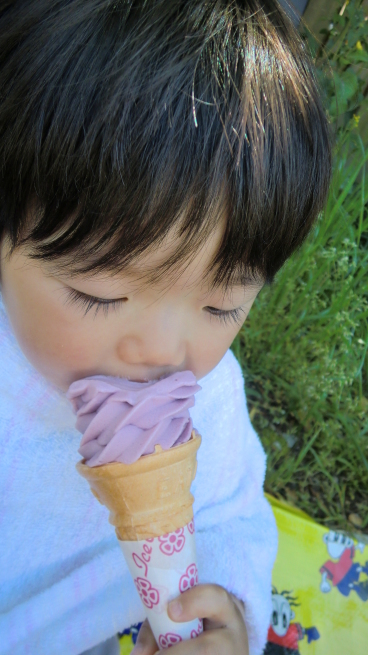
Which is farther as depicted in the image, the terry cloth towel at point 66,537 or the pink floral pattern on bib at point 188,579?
the terry cloth towel at point 66,537

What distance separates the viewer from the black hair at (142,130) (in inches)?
29.8

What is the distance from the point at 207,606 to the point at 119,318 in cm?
57

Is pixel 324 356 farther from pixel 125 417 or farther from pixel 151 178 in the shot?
pixel 151 178

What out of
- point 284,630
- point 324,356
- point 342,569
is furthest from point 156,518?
point 324,356

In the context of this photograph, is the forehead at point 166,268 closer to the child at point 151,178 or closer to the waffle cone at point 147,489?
the child at point 151,178

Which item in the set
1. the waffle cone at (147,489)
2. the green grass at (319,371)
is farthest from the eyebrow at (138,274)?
the green grass at (319,371)

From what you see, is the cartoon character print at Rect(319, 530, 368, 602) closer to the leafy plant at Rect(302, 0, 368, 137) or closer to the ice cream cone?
the ice cream cone

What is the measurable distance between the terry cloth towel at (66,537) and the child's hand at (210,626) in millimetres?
143

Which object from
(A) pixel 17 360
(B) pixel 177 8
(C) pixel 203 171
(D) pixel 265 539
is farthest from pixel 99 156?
(D) pixel 265 539

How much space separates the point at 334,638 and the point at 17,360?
50.9 inches

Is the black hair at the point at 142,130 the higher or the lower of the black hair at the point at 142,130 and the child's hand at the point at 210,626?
the higher

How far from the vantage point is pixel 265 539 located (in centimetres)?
140

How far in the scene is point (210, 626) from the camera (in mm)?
1110

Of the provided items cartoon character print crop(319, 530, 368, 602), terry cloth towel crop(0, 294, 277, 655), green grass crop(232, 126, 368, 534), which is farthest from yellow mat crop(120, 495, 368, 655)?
terry cloth towel crop(0, 294, 277, 655)
